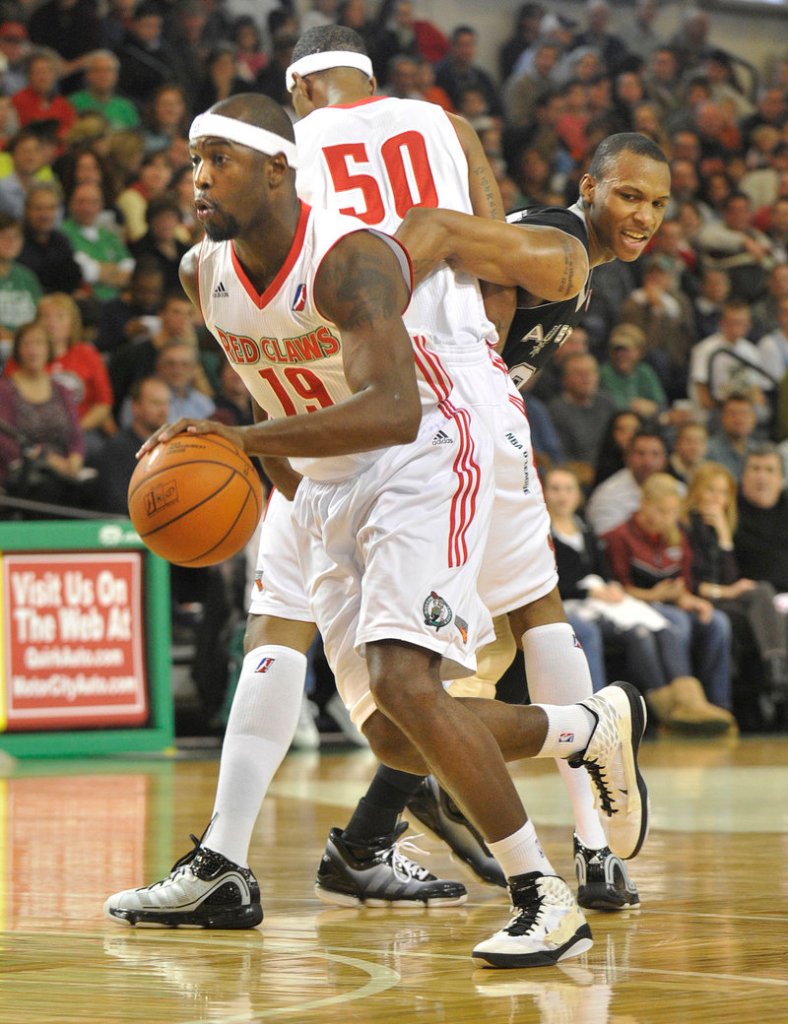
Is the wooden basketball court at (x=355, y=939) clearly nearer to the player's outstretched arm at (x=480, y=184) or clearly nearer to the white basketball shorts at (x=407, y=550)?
the white basketball shorts at (x=407, y=550)

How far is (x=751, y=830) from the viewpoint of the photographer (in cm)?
607

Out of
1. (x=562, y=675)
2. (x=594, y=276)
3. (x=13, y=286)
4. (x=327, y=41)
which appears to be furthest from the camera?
(x=594, y=276)

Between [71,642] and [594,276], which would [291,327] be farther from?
[594,276]

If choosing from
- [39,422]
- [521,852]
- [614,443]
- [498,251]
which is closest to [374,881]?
[521,852]

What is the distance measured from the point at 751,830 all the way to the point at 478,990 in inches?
118

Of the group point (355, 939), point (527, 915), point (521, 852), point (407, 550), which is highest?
point (407, 550)

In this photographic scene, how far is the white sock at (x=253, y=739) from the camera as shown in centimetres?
427

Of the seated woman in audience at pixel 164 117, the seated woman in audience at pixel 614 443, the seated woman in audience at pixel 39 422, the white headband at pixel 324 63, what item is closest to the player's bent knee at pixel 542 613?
the white headband at pixel 324 63

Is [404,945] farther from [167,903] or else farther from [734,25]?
[734,25]

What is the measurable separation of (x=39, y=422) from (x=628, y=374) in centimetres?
552

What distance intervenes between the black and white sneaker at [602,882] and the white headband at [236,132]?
1963 mm

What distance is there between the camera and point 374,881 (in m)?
4.68

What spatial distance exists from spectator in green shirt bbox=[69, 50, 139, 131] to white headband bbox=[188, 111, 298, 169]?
991cm

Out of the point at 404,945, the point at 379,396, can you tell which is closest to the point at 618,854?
the point at 404,945
